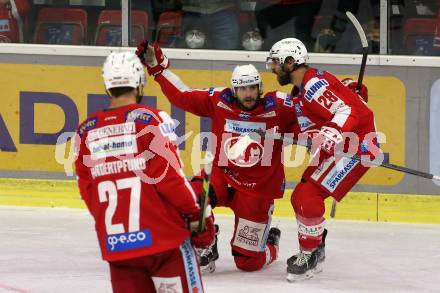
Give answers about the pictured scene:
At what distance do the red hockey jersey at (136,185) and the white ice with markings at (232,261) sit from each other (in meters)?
1.83

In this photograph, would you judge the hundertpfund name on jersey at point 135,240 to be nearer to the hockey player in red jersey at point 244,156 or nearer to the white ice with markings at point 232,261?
the white ice with markings at point 232,261

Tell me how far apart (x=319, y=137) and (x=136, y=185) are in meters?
2.16

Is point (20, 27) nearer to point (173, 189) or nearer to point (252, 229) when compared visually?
point (252, 229)

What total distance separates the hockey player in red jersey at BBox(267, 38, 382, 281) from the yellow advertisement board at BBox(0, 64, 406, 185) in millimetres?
1873

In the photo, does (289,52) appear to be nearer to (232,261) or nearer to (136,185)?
(232,261)

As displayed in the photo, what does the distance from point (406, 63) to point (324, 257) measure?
220 centimetres

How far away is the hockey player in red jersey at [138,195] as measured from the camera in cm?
433

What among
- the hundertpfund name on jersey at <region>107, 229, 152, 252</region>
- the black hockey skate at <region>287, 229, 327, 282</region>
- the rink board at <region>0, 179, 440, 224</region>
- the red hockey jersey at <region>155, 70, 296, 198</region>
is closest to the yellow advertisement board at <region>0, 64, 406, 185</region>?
the rink board at <region>0, 179, 440, 224</region>

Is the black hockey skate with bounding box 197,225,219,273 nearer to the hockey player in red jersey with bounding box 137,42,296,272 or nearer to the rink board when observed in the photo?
the hockey player in red jersey with bounding box 137,42,296,272

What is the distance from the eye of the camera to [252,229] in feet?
22.2

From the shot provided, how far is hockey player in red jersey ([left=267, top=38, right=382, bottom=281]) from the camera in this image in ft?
21.0

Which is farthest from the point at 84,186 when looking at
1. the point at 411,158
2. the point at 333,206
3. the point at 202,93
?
the point at 411,158

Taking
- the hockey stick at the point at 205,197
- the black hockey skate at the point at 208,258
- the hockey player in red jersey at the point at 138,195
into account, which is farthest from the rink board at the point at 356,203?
the hockey player in red jersey at the point at 138,195

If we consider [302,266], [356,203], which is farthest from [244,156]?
[356,203]
